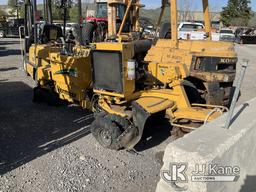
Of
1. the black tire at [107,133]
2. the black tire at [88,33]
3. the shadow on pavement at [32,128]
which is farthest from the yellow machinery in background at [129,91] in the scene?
the black tire at [88,33]

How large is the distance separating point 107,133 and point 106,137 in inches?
3.2

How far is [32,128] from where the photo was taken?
701 centimetres

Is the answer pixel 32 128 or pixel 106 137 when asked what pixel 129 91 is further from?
pixel 32 128

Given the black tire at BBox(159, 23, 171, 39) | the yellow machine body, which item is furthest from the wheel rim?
the black tire at BBox(159, 23, 171, 39)

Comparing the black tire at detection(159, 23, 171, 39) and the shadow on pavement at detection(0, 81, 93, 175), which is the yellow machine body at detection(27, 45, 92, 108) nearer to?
the shadow on pavement at detection(0, 81, 93, 175)

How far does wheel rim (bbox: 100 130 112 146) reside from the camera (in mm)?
5845

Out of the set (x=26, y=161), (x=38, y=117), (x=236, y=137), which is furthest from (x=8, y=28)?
(x=236, y=137)

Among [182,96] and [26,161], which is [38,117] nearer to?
[26,161]

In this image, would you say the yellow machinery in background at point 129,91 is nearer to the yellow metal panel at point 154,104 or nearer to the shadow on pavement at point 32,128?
the yellow metal panel at point 154,104

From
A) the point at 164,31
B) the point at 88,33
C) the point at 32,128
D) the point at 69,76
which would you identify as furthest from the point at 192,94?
the point at 32,128

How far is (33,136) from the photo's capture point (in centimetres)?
656

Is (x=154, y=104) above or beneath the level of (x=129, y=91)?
beneath

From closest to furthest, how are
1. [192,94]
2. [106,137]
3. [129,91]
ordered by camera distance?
1. [106,137]
2. [129,91]
3. [192,94]

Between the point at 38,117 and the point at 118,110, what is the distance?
228 cm
